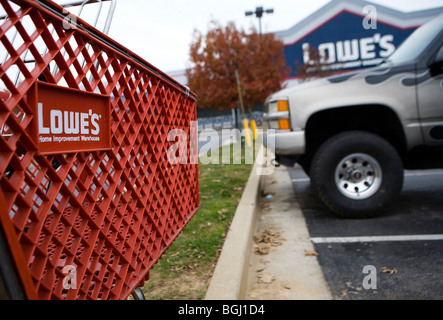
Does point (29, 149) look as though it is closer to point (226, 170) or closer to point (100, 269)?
point (100, 269)

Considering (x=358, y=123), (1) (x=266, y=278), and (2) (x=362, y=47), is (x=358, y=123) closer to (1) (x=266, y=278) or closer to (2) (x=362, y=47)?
(1) (x=266, y=278)

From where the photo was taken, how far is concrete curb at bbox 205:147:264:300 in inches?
102

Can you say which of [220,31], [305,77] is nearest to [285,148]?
[220,31]

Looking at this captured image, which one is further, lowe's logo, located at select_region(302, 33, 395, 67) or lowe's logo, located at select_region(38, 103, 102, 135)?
lowe's logo, located at select_region(302, 33, 395, 67)

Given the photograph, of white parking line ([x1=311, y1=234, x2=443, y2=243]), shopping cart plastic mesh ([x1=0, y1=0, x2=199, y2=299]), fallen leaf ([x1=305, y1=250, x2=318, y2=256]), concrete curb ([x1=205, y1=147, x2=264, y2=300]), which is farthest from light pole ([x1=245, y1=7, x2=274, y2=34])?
shopping cart plastic mesh ([x1=0, y1=0, x2=199, y2=299])

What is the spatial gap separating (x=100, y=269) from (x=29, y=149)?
A: 708mm

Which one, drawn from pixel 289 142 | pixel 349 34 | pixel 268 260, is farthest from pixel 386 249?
pixel 349 34

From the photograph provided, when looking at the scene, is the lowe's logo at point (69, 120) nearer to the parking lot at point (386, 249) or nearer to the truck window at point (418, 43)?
the parking lot at point (386, 249)

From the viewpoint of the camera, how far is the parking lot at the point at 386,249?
279 cm

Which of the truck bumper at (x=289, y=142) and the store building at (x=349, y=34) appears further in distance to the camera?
the store building at (x=349, y=34)

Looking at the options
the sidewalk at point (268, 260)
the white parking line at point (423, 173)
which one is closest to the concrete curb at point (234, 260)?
the sidewalk at point (268, 260)

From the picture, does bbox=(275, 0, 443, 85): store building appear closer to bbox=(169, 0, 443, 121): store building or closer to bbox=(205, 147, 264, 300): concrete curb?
bbox=(169, 0, 443, 121): store building

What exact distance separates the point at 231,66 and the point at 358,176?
22.7ft

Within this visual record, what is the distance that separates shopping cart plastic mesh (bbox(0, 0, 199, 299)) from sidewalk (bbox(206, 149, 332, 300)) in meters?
0.57
